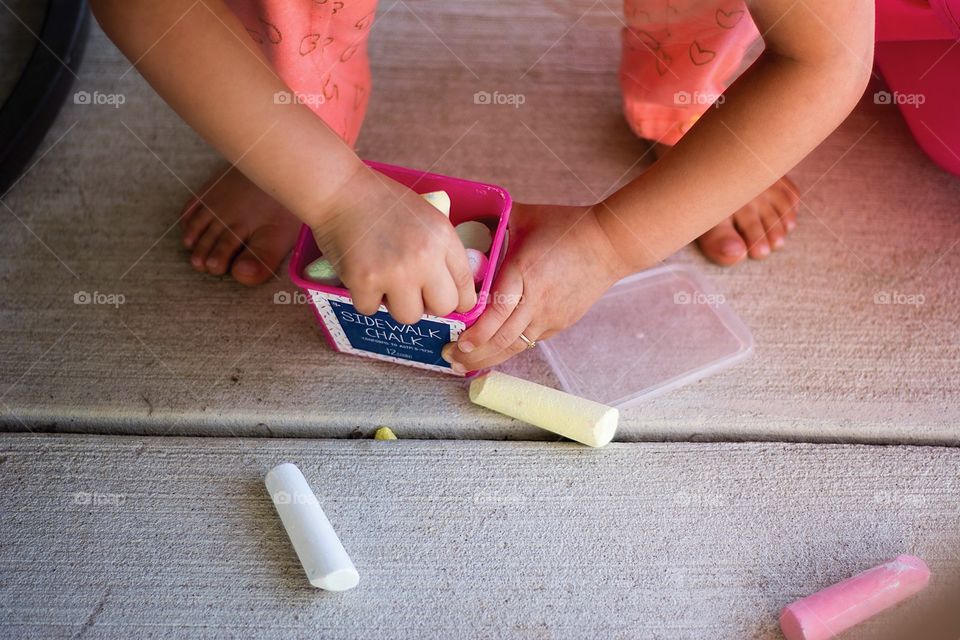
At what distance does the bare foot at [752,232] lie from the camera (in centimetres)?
119

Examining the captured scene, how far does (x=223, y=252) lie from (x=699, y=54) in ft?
2.43

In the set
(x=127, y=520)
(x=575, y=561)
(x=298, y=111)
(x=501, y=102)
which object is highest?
(x=298, y=111)

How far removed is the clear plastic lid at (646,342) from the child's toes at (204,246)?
0.47 meters

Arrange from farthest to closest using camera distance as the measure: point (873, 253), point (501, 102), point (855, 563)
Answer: point (501, 102)
point (873, 253)
point (855, 563)

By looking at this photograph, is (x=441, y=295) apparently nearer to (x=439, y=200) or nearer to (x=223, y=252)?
(x=439, y=200)

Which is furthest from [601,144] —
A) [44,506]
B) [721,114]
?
[44,506]

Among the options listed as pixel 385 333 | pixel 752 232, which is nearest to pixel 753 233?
pixel 752 232

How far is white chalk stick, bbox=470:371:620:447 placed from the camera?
39.6 inches

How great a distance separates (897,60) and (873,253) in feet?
1.05

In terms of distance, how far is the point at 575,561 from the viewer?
37.6 inches

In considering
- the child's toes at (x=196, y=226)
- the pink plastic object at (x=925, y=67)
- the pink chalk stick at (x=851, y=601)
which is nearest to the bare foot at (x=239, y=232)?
the child's toes at (x=196, y=226)

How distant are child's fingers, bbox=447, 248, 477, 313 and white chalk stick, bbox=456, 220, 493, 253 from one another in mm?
99

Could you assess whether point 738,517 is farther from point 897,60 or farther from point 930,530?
point 897,60

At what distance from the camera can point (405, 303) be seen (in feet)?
2.82
